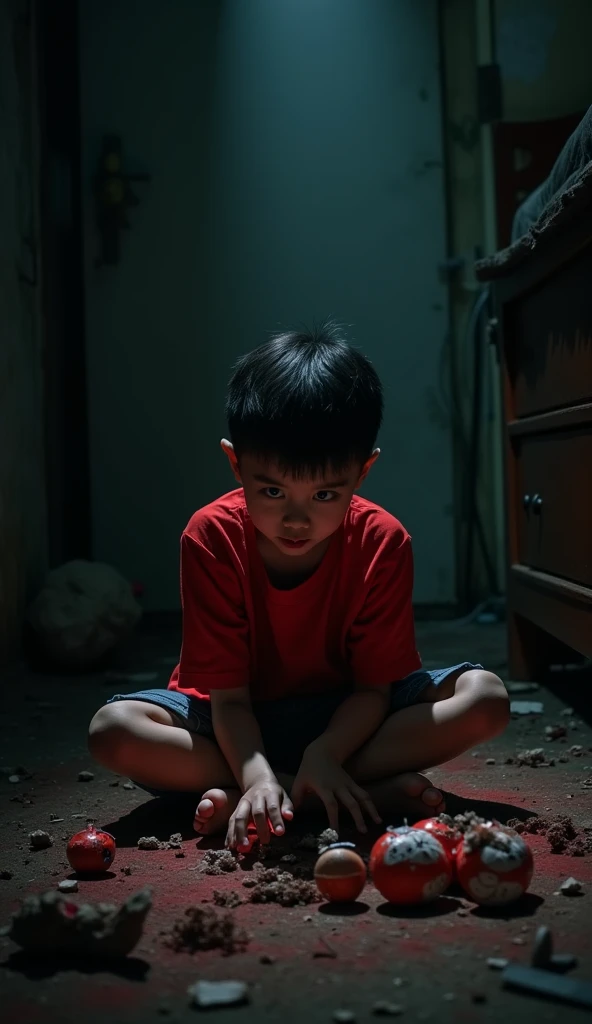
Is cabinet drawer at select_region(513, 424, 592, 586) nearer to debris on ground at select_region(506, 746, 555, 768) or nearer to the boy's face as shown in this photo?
debris on ground at select_region(506, 746, 555, 768)

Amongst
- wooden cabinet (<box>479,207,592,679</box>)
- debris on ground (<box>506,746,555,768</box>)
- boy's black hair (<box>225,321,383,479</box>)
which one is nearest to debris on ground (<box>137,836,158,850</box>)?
boy's black hair (<box>225,321,383,479</box>)

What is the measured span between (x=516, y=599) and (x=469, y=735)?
1.25 m

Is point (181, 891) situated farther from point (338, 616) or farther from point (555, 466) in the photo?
point (555, 466)

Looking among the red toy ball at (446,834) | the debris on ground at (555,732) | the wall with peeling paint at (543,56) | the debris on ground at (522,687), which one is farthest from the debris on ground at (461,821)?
the wall with peeling paint at (543,56)

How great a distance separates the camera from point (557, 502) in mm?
2367

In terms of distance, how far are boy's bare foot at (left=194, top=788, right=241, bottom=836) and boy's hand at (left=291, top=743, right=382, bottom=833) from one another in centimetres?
11

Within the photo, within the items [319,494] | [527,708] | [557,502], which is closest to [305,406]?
[319,494]

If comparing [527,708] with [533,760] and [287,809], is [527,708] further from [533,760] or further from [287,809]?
[287,809]

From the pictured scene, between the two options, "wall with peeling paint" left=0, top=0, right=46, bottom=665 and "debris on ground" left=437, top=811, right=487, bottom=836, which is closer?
"debris on ground" left=437, top=811, right=487, bottom=836

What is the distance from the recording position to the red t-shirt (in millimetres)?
1728

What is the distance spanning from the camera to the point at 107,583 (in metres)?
3.50

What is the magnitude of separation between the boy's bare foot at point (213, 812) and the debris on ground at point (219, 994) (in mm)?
546

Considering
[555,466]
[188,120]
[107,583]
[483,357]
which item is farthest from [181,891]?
[188,120]

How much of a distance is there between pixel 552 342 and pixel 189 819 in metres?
1.31
